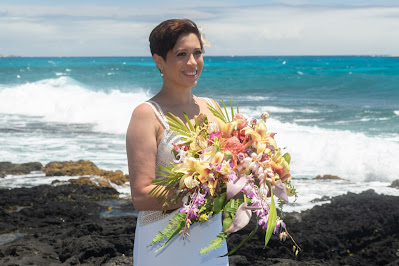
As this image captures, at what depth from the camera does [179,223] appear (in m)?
2.36

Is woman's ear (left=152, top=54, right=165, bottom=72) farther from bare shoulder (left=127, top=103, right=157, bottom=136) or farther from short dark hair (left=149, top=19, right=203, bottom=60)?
bare shoulder (left=127, top=103, right=157, bottom=136)

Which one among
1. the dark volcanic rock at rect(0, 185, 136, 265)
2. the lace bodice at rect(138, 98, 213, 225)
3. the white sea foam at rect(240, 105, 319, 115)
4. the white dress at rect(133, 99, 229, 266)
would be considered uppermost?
the lace bodice at rect(138, 98, 213, 225)

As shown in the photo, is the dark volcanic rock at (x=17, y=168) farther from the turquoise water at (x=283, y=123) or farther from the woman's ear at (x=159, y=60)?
the woman's ear at (x=159, y=60)

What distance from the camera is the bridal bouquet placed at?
2141 millimetres

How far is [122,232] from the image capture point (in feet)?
21.3

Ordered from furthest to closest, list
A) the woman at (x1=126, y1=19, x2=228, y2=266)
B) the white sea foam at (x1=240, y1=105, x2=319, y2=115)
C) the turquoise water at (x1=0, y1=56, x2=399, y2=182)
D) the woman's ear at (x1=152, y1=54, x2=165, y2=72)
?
the white sea foam at (x1=240, y1=105, x2=319, y2=115) < the turquoise water at (x1=0, y1=56, x2=399, y2=182) < the woman's ear at (x1=152, y1=54, x2=165, y2=72) < the woman at (x1=126, y1=19, x2=228, y2=266)

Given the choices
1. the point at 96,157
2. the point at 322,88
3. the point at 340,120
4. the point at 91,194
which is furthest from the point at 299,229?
the point at 322,88

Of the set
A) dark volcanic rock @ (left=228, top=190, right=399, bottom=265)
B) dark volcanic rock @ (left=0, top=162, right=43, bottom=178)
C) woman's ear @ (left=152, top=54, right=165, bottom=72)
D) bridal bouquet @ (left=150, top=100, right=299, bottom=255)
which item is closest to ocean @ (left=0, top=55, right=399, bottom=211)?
bridal bouquet @ (left=150, top=100, right=299, bottom=255)

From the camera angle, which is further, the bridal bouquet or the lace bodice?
the lace bodice

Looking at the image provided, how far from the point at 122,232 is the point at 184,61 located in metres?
4.15

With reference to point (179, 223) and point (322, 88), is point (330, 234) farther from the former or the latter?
point (322, 88)

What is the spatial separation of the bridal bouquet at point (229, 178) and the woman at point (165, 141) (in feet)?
0.77

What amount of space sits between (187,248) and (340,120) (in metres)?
24.2

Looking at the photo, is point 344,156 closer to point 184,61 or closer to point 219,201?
point 184,61
